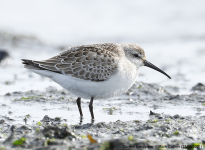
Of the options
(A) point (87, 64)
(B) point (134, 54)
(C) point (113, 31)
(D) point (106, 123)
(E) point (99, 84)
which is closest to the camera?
(D) point (106, 123)

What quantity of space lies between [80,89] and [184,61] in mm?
7559

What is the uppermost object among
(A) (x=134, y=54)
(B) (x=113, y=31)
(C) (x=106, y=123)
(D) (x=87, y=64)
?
(B) (x=113, y=31)

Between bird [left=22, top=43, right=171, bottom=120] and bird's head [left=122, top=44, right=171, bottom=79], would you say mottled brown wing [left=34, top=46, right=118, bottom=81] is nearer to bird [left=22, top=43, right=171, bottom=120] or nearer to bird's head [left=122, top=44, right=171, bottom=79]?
bird [left=22, top=43, right=171, bottom=120]

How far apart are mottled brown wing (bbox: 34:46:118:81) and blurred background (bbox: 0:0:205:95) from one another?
385 centimetres

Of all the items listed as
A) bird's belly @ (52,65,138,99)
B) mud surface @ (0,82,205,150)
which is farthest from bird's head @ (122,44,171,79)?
mud surface @ (0,82,205,150)

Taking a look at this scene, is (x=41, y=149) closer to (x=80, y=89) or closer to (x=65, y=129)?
(x=65, y=129)

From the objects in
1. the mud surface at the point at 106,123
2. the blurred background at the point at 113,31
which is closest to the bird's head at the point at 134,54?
the mud surface at the point at 106,123

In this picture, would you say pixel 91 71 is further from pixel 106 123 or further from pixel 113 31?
pixel 113 31

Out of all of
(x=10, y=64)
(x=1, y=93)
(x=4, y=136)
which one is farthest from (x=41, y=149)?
A: (x=10, y=64)

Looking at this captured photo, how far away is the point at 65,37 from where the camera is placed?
18.2 metres

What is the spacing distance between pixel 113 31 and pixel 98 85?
41.3ft

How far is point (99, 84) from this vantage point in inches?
261

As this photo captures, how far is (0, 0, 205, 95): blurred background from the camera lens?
12430mm

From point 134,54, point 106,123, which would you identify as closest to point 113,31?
point 134,54
